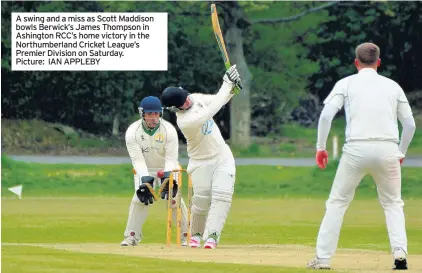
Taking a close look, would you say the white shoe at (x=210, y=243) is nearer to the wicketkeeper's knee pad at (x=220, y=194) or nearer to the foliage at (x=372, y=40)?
the wicketkeeper's knee pad at (x=220, y=194)

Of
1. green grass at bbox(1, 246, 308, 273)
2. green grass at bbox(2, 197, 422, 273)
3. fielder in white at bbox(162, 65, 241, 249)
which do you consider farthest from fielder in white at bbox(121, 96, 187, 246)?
green grass at bbox(1, 246, 308, 273)

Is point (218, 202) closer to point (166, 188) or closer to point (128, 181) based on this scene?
point (166, 188)

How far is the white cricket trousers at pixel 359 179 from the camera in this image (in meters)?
12.4

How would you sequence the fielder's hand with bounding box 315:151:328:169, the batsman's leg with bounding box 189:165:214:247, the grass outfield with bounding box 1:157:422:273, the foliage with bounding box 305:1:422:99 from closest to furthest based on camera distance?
the fielder's hand with bounding box 315:151:328:169
the grass outfield with bounding box 1:157:422:273
the batsman's leg with bounding box 189:165:214:247
the foliage with bounding box 305:1:422:99

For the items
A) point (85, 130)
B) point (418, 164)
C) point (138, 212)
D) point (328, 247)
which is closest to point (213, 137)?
point (138, 212)

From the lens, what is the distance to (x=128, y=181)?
32.0 metres

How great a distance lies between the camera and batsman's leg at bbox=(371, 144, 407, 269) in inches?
489

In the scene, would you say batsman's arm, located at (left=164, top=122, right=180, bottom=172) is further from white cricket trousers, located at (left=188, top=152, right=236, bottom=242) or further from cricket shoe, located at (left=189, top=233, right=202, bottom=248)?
cricket shoe, located at (left=189, top=233, right=202, bottom=248)

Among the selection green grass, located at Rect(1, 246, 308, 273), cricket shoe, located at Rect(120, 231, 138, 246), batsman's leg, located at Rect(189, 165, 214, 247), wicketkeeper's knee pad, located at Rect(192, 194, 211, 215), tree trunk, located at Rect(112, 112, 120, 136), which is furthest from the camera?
tree trunk, located at Rect(112, 112, 120, 136)

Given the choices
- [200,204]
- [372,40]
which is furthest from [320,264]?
[372,40]

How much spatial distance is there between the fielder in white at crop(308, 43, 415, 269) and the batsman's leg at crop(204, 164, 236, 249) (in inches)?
117

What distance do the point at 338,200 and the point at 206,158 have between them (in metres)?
3.20

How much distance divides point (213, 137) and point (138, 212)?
1.62 metres

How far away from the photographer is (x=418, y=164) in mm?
35094
